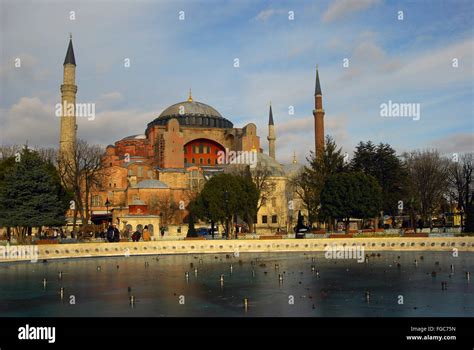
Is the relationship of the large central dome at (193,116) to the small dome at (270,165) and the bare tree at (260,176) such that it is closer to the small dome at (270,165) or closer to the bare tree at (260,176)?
the small dome at (270,165)

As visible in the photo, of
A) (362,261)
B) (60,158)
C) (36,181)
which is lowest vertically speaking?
(362,261)

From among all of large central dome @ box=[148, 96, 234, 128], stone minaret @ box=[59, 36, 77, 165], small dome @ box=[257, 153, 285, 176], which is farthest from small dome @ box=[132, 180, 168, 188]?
large central dome @ box=[148, 96, 234, 128]

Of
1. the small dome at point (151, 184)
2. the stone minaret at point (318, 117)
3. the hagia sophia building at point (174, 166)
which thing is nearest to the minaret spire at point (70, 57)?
the hagia sophia building at point (174, 166)

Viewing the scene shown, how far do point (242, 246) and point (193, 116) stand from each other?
4065cm

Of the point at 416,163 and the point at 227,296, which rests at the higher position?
the point at 416,163

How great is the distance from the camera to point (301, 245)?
86.7 feet

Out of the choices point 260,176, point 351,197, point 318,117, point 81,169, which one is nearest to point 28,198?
point 81,169

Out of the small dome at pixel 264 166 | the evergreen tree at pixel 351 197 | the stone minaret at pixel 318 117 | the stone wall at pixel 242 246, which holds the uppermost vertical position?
the stone minaret at pixel 318 117

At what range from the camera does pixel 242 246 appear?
26547 mm

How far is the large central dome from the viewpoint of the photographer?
213 feet

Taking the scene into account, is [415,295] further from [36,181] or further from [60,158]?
[60,158]

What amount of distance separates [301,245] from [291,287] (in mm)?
12226

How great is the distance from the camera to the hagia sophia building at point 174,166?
47.4 m
